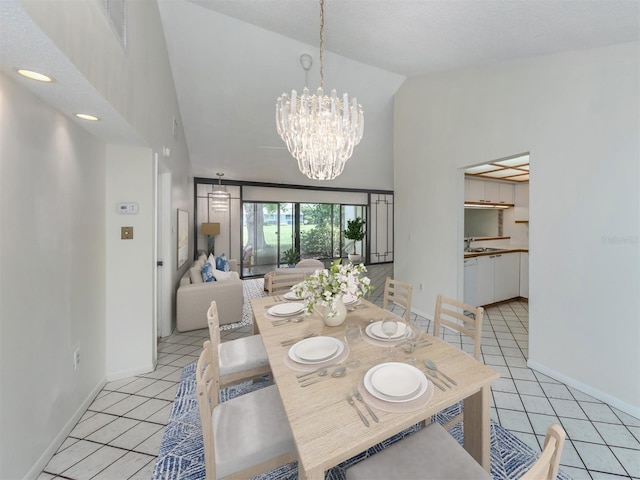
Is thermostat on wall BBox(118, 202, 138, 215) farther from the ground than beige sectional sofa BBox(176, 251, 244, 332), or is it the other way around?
thermostat on wall BBox(118, 202, 138, 215)

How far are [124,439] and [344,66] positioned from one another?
4695 millimetres

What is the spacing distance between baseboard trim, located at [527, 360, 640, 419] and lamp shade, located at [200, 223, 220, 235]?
5.97 metres

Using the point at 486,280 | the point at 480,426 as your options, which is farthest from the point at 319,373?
the point at 486,280

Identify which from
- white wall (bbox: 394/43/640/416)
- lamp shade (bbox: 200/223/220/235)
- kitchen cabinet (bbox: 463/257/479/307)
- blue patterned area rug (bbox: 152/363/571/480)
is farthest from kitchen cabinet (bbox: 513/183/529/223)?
lamp shade (bbox: 200/223/220/235)

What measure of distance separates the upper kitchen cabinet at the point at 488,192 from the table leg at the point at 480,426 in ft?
12.5

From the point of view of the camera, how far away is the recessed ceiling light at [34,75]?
126 cm

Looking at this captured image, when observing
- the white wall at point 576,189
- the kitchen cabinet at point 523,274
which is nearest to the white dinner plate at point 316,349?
the white wall at point 576,189

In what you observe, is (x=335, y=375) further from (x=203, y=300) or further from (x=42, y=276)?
(x=203, y=300)

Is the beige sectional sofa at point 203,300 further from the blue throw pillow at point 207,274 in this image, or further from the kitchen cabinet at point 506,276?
the kitchen cabinet at point 506,276

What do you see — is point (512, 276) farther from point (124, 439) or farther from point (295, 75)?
point (124, 439)

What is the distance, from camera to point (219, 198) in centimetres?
632

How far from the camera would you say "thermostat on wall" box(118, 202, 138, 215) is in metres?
2.38

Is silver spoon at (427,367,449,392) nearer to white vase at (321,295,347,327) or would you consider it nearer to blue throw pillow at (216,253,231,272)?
white vase at (321,295,347,327)

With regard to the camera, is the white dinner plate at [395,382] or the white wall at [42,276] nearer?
the white dinner plate at [395,382]
